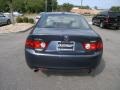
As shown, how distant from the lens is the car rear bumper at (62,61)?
5.80m

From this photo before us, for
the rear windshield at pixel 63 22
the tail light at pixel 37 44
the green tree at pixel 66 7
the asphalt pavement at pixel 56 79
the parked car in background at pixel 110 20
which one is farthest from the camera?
the green tree at pixel 66 7

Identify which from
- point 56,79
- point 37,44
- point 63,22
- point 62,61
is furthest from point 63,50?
point 63,22

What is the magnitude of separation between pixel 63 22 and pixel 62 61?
1.69m

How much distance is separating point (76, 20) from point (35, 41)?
1.82 metres

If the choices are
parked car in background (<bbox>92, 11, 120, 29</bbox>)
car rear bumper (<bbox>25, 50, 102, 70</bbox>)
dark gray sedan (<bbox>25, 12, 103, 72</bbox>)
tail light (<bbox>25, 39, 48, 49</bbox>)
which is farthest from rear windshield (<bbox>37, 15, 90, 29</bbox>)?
parked car in background (<bbox>92, 11, 120, 29</bbox>)

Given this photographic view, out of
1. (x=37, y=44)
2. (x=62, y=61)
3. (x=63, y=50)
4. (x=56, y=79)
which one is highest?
(x=37, y=44)

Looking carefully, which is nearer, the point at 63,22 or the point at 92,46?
the point at 92,46

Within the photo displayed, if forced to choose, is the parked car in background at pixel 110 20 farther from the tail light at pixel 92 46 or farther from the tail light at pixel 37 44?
the tail light at pixel 37 44

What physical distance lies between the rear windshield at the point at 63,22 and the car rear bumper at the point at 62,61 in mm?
1331

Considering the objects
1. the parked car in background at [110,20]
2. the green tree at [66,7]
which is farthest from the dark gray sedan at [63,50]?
the green tree at [66,7]

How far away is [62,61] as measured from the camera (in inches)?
229

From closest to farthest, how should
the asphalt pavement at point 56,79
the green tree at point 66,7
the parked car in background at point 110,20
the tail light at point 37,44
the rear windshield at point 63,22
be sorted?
the asphalt pavement at point 56,79
the tail light at point 37,44
the rear windshield at point 63,22
the parked car in background at point 110,20
the green tree at point 66,7

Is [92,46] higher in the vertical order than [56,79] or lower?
higher

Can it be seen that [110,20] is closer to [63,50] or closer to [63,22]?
[63,22]
